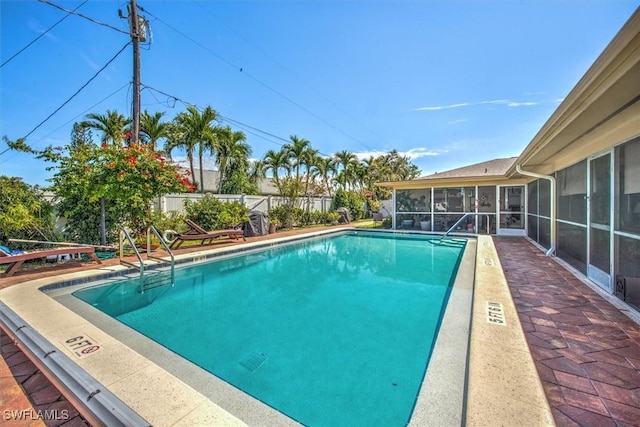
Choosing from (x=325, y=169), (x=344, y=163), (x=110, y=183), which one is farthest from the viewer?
(x=344, y=163)

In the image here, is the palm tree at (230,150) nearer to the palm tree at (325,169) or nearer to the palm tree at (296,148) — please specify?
the palm tree at (296,148)

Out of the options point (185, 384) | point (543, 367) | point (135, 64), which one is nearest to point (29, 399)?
point (185, 384)

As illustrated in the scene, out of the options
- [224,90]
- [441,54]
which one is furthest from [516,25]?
[224,90]

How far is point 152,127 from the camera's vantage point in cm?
1852

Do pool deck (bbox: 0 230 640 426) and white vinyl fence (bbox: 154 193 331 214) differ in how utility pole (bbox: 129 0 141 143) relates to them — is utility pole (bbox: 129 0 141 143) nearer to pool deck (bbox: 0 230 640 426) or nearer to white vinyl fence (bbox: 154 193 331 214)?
white vinyl fence (bbox: 154 193 331 214)

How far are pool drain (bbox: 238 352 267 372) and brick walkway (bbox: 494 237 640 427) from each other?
2.55m

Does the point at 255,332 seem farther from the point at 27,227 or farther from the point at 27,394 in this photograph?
the point at 27,227

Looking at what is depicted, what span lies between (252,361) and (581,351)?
3.26 metres

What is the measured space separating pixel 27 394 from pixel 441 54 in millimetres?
14608

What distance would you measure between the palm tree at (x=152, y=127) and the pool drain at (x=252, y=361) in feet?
62.1

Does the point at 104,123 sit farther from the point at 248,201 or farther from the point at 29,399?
the point at 29,399

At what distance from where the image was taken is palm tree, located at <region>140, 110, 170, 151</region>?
1839 cm

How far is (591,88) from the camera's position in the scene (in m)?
2.88

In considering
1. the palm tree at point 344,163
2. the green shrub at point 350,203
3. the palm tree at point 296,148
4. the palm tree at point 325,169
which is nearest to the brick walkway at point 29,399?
the green shrub at point 350,203
